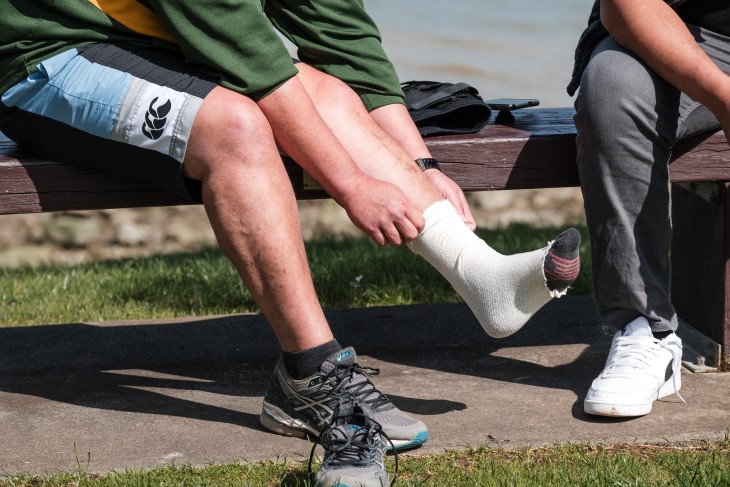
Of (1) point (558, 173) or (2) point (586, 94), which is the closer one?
(2) point (586, 94)

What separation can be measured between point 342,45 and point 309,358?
91 cm

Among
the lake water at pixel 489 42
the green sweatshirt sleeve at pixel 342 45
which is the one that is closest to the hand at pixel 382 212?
the green sweatshirt sleeve at pixel 342 45

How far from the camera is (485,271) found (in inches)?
106

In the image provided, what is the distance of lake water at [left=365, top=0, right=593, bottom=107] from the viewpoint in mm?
9336

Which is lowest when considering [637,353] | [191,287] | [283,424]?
[191,287]

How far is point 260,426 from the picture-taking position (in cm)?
286

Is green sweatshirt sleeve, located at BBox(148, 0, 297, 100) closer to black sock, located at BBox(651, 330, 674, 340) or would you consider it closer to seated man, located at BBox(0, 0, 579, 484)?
seated man, located at BBox(0, 0, 579, 484)

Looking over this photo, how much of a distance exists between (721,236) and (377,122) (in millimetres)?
1013

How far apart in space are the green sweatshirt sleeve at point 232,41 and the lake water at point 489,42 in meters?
6.04

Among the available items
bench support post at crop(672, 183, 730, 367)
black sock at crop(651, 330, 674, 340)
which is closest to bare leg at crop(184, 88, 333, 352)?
black sock at crop(651, 330, 674, 340)

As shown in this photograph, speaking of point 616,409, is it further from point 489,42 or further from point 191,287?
point 489,42

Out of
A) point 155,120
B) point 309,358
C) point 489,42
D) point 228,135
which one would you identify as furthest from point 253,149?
point 489,42

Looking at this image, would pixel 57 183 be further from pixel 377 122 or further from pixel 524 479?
pixel 524 479

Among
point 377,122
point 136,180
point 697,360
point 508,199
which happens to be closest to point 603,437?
point 697,360
